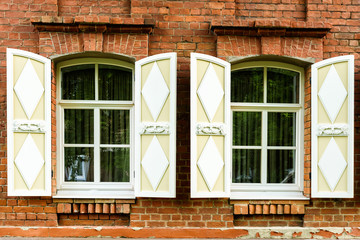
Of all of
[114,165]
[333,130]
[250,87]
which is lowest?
[114,165]

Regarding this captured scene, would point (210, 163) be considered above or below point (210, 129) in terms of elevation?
below

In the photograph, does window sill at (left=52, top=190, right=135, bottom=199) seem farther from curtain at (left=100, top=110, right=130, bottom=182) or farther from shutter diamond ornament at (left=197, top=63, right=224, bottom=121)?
shutter diamond ornament at (left=197, top=63, right=224, bottom=121)

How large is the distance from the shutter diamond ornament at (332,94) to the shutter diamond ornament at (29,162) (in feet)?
11.2

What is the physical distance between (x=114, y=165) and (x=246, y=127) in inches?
70.3

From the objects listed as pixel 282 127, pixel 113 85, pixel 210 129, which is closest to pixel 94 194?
pixel 113 85

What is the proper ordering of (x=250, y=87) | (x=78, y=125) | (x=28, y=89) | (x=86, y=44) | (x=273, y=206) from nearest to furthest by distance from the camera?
(x=28, y=89), (x=86, y=44), (x=273, y=206), (x=78, y=125), (x=250, y=87)

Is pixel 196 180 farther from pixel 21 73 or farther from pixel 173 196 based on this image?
pixel 21 73

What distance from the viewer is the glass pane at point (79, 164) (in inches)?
162

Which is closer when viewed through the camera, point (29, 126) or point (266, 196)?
point (29, 126)

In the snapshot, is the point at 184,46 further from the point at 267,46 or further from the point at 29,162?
the point at 29,162

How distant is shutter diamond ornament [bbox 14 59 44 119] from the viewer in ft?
12.2

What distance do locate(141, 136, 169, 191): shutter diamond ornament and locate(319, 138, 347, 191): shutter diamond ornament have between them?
1.87 meters

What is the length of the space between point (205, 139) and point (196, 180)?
484 mm

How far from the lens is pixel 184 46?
400 centimetres
